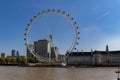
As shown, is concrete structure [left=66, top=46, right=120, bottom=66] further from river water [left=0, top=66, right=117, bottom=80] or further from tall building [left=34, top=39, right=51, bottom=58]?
river water [left=0, top=66, right=117, bottom=80]

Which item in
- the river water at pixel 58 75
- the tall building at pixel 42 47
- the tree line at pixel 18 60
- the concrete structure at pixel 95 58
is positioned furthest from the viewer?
the concrete structure at pixel 95 58

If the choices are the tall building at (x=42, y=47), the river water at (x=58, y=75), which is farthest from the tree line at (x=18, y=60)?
the river water at (x=58, y=75)

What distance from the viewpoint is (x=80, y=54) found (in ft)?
337

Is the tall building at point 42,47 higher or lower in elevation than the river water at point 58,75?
higher

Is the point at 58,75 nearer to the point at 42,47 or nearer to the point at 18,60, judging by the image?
the point at 42,47

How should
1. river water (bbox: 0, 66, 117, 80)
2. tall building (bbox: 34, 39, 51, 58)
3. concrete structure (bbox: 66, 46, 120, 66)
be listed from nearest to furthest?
river water (bbox: 0, 66, 117, 80)
tall building (bbox: 34, 39, 51, 58)
concrete structure (bbox: 66, 46, 120, 66)

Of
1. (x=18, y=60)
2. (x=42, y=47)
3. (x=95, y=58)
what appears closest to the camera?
(x=42, y=47)

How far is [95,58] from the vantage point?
97625 mm

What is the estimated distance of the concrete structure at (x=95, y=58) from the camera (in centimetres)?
9756

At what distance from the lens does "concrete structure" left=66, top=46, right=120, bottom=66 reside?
3841 inches

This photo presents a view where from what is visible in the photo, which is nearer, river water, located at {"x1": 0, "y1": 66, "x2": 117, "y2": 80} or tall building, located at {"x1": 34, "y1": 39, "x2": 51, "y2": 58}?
river water, located at {"x1": 0, "y1": 66, "x2": 117, "y2": 80}

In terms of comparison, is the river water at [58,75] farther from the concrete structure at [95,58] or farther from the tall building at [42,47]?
the concrete structure at [95,58]

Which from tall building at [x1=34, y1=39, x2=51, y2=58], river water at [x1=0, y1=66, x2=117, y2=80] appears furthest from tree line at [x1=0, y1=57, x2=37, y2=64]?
river water at [x1=0, y1=66, x2=117, y2=80]

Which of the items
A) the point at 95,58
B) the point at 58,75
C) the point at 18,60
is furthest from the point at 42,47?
the point at 58,75
